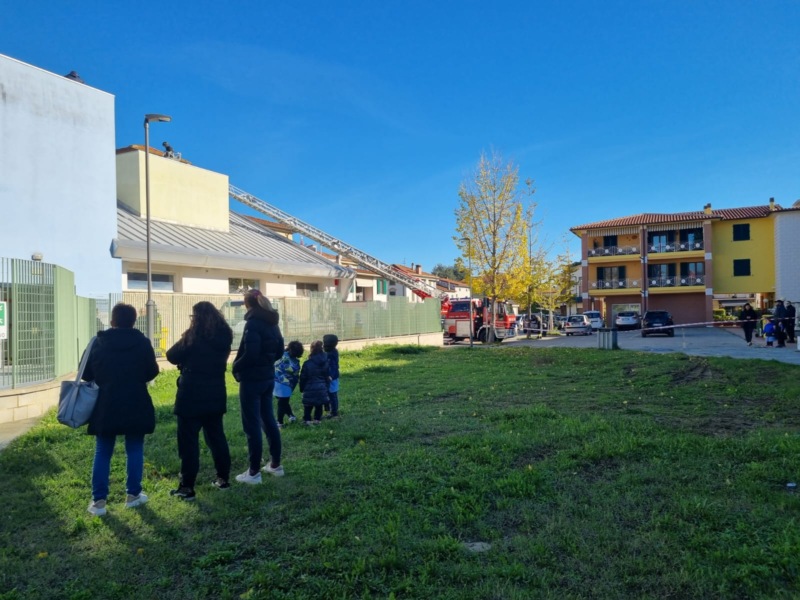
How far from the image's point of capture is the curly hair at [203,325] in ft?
17.2

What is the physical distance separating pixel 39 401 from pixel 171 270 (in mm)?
14457

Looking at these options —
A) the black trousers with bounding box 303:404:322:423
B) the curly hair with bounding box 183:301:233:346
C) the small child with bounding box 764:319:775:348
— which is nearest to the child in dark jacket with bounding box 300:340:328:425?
the black trousers with bounding box 303:404:322:423

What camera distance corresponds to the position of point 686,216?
4975 centimetres

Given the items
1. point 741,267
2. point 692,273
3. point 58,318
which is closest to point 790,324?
point 58,318

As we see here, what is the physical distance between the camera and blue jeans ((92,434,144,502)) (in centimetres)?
502

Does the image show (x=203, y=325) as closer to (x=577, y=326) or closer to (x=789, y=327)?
(x=789, y=327)

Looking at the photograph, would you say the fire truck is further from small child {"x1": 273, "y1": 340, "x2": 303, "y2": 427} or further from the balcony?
small child {"x1": 273, "y1": 340, "x2": 303, "y2": 427}

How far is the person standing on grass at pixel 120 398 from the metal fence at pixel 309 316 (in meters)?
11.2

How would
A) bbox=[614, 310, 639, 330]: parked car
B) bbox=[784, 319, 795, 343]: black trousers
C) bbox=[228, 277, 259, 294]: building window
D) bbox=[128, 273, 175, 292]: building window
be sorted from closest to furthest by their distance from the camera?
1. bbox=[128, 273, 175, 292]: building window
2. bbox=[784, 319, 795, 343]: black trousers
3. bbox=[228, 277, 259, 294]: building window
4. bbox=[614, 310, 639, 330]: parked car

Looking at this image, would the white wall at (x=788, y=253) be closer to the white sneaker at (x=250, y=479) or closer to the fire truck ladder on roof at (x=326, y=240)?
the fire truck ladder on roof at (x=326, y=240)

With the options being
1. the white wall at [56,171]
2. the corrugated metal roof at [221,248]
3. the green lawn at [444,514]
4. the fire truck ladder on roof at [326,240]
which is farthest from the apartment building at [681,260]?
the green lawn at [444,514]

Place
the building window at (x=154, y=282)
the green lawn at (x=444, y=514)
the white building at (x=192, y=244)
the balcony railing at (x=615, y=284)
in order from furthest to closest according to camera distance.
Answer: the balcony railing at (x=615, y=284) < the building window at (x=154, y=282) < the white building at (x=192, y=244) < the green lawn at (x=444, y=514)

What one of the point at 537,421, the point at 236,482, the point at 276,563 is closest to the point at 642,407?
the point at 537,421

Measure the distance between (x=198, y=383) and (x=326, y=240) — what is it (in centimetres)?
3187
